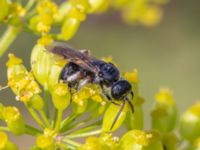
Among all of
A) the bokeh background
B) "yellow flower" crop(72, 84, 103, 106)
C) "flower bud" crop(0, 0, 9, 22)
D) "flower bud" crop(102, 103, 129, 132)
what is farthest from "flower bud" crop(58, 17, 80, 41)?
the bokeh background

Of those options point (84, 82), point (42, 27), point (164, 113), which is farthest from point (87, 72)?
point (164, 113)

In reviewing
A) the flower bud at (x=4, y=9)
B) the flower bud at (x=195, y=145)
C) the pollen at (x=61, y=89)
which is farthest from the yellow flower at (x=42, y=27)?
the flower bud at (x=195, y=145)

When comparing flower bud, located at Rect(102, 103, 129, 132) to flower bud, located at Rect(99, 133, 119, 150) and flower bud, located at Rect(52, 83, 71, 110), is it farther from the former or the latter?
flower bud, located at Rect(52, 83, 71, 110)

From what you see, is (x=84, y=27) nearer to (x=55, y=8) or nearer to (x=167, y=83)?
(x=167, y=83)

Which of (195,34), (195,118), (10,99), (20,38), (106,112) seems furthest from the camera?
(195,34)

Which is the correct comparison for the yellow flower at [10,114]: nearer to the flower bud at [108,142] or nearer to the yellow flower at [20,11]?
the flower bud at [108,142]

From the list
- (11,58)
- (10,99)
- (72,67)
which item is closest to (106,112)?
(72,67)
